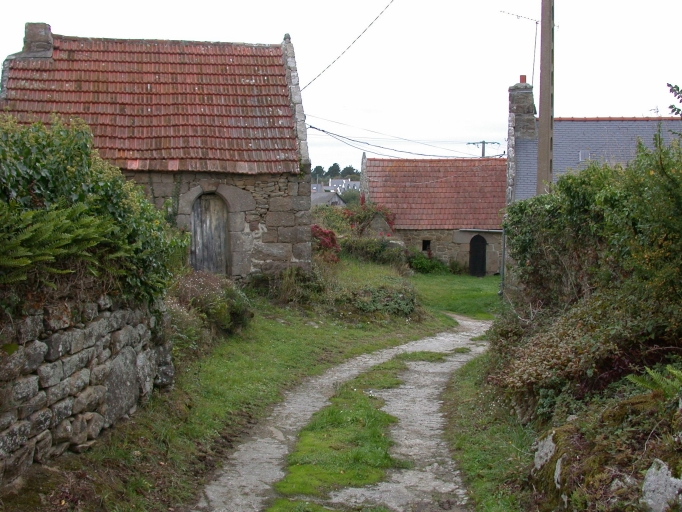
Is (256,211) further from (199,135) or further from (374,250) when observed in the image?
(374,250)

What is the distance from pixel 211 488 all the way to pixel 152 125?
38.1 ft

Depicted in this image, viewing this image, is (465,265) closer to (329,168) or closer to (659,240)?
(659,240)

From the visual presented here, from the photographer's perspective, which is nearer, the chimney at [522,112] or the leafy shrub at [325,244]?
the leafy shrub at [325,244]

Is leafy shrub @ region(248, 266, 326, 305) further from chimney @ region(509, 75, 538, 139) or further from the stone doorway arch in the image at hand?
chimney @ region(509, 75, 538, 139)

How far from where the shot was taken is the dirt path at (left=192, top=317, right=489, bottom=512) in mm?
6055

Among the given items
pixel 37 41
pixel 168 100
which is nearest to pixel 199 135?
pixel 168 100

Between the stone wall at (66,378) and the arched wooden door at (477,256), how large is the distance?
23.4 meters

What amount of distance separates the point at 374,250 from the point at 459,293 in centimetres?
346

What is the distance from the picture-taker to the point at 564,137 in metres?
22.2

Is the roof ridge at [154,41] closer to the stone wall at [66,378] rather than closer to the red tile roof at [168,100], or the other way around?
the red tile roof at [168,100]

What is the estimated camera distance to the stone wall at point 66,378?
190 inches

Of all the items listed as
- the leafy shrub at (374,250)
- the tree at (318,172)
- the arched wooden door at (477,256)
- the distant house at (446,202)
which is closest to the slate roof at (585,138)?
the leafy shrub at (374,250)

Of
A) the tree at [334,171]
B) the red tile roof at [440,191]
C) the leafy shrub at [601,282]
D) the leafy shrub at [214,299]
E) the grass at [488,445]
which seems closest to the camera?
the grass at [488,445]

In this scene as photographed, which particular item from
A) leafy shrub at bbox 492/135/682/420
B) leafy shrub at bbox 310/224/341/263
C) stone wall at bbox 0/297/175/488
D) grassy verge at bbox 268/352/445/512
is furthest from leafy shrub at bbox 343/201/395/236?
stone wall at bbox 0/297/175/488
